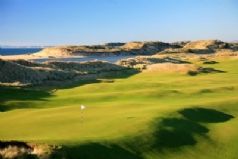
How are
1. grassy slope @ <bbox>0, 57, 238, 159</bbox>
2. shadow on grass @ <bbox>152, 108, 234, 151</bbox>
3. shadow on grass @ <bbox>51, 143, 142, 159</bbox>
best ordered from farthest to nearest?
shadow on grass @ <bbox>152, 108, 234, 151</bbox> → grassy slope @ <bbox>0, 57, 238, 159</bbox> → shadow on grass @ <bbox>51, 143, 142, 159</bbox>

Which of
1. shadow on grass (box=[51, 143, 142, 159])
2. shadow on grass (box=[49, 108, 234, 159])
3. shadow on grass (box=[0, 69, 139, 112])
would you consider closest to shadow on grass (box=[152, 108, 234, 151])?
shadow on grass (box=[49, 108, 234, 159])

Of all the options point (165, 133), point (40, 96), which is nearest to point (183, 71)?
point (40, 96)

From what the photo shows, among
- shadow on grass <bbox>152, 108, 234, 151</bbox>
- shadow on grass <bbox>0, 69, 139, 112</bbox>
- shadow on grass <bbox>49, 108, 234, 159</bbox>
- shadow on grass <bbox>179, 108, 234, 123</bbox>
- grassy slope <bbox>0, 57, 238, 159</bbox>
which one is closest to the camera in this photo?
shadow on grass <bbox>49, 108, 234, 159</bbox>

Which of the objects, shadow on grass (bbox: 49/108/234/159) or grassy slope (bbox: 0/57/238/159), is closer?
shadow on grass (bbox: 49/108/234/159)

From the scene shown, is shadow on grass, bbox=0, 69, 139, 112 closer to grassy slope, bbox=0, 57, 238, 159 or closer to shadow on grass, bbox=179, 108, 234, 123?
grassy slope, bbox=0, 57, 238, 159

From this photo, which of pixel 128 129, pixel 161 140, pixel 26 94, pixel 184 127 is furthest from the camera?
pixel 26 94

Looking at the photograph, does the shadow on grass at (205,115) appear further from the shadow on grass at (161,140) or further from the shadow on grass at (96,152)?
the shadow on grass at (96,152)

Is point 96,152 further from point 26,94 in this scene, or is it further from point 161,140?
point 26,94

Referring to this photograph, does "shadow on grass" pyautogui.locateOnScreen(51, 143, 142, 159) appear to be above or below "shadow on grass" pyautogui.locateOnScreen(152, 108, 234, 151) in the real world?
above

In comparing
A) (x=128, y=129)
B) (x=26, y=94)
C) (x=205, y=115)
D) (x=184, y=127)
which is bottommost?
(x=26, y=94)

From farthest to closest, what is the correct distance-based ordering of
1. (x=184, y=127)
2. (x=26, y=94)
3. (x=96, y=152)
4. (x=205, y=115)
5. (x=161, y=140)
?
(x=26, y=94) → (x=205, y=115) → (x=184, y=127) → (x=161, y=140) → (x=96, y=152)

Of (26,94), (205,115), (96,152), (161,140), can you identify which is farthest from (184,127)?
(26,94)

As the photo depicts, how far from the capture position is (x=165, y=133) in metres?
26.9

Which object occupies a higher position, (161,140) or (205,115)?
(161,140)
